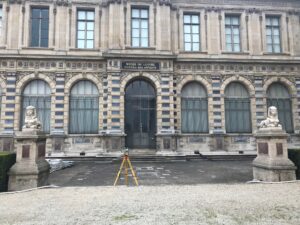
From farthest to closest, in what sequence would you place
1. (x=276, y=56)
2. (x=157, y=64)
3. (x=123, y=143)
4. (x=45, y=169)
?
1. (x=276, y=56)
2. (x=157, y=64)
3. (x=123, y=143)
4. (x=45, y=169)

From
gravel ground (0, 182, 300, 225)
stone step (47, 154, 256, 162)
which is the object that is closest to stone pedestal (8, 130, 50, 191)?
gravel ground (0, 182, 300, 225)

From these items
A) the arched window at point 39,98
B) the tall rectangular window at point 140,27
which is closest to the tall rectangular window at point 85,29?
the tall rectangular window at point 140,27

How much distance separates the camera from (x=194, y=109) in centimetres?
2036

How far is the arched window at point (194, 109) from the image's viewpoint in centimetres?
2011

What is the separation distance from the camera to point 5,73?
18.9 meters

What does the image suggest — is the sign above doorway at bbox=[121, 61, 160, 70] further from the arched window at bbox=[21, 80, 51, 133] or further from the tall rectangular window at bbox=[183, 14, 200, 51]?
the arched window at bbox=[21, 80, 51, 133]

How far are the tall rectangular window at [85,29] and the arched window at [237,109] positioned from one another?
42.3 ft

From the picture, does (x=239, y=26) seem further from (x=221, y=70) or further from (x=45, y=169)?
(x=45, y=169)

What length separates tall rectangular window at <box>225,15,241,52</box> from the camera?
70.1 feet

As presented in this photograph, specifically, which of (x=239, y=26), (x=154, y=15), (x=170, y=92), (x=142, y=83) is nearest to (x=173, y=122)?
(x=170, y=92)

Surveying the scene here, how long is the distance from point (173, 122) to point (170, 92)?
8.26 feet

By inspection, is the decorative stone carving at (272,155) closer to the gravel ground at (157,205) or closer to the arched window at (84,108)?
the gravel ground at (157,205)

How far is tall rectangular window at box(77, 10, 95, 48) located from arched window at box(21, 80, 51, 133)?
470 cm

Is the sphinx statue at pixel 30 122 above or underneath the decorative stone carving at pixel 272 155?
above
